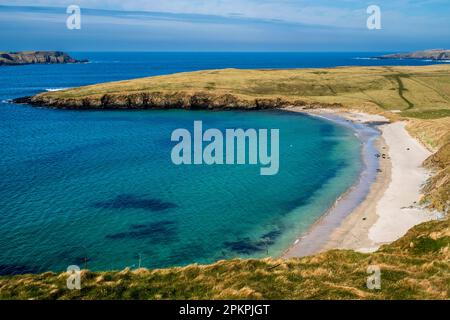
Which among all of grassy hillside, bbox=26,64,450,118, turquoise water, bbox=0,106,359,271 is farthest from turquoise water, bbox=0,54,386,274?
grassy hillside, bbox=26,64,450,118

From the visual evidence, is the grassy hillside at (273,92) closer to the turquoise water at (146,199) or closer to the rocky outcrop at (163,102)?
the rocky outcrop at (163,102)

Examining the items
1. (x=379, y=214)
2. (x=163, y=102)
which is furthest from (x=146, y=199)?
(x=163, y=102)

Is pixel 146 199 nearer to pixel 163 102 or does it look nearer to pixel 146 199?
pixel 146 199

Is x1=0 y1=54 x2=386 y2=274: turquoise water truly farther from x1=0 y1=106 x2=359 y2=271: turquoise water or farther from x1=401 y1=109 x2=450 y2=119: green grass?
x1=401 y1=109 x2=450 y2=119: green grass

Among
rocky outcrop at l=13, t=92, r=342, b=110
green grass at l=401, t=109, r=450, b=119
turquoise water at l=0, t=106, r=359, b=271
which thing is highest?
rocky outcrop at l=13, t=92, r=342, b=110

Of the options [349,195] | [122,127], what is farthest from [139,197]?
[122,127]

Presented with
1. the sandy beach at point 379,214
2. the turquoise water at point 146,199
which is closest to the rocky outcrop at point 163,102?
the turquoise water at point 146,199
